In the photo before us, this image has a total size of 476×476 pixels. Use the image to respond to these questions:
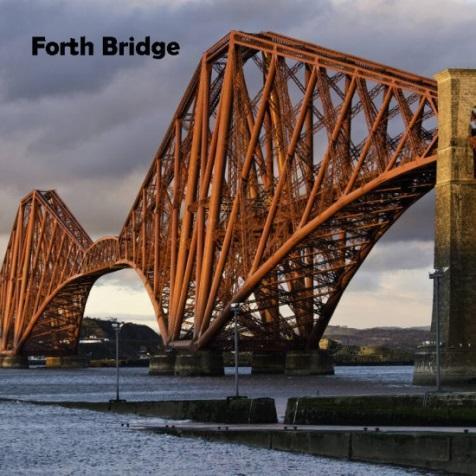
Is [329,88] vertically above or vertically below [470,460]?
above

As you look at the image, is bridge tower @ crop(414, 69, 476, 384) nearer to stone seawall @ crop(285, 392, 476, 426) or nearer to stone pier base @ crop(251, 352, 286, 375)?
stone seawall @ crop(285, 392, 476, 426)

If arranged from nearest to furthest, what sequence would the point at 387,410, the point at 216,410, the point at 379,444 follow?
the point at 379,444
the point at 387,410
the point at 216,410

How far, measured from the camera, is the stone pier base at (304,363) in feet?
408

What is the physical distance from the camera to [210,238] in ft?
396

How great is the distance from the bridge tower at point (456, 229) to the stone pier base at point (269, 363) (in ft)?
165

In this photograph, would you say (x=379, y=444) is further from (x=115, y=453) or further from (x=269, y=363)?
(x=269, y=363)

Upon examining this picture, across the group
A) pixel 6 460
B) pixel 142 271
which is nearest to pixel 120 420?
pixel 6 460

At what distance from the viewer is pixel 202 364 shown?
404 ft

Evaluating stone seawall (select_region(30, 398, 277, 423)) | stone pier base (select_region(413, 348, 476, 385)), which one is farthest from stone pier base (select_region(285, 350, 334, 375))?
stone seawall (select_region(30, 398, 277, 423))

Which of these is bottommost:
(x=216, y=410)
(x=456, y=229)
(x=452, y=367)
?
(x=216, y=410)

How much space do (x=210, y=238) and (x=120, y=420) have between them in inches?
2270

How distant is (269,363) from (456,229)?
5513cm

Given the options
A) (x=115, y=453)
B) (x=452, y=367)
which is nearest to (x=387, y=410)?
(x=115, y=453)

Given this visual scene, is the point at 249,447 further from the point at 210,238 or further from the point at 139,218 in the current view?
the point at 139,218
